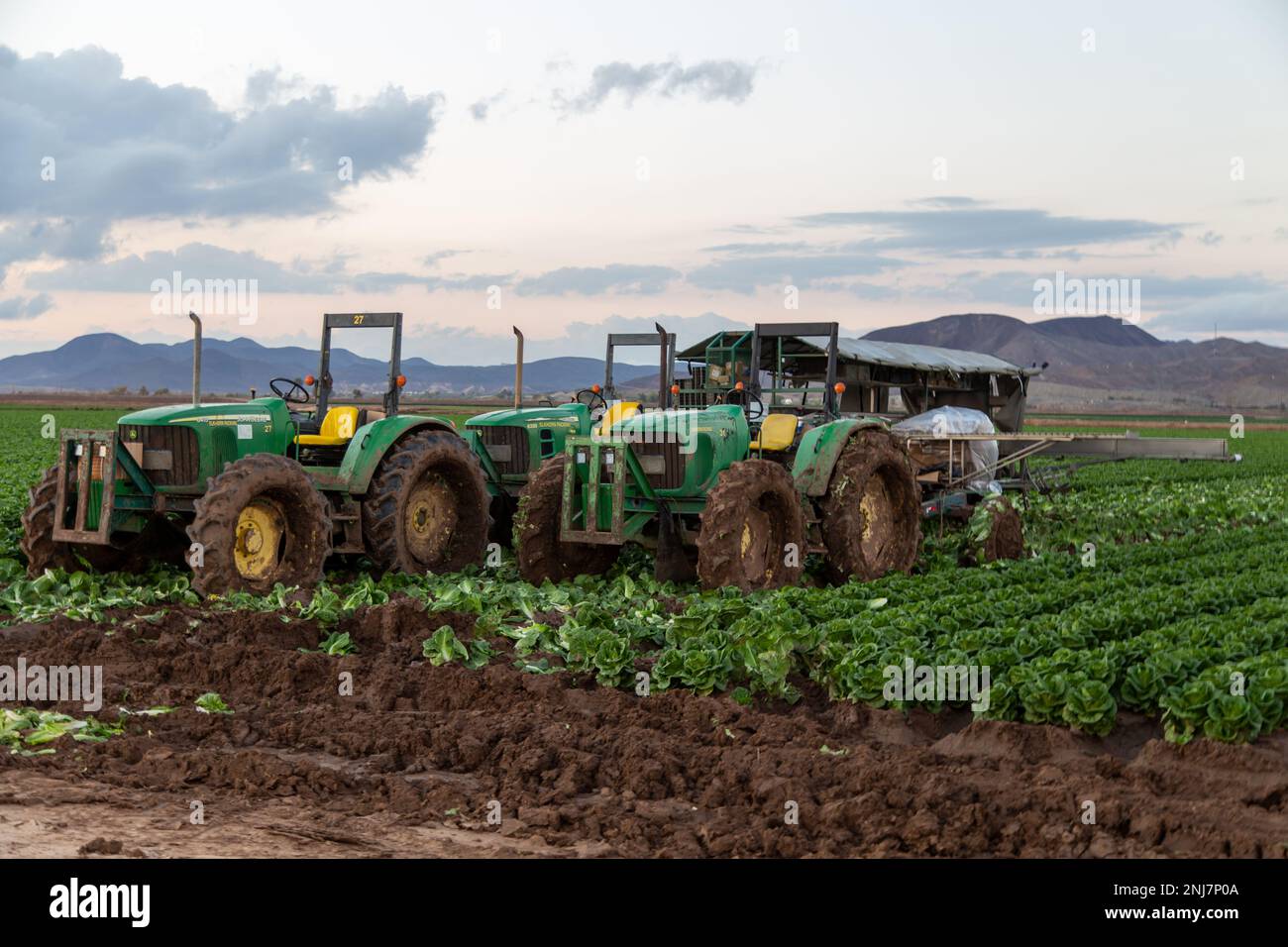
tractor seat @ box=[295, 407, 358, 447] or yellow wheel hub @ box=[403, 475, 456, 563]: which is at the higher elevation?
tractor seat @ box=[295, 407, 358, 447]

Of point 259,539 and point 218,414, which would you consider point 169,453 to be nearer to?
point 218,414

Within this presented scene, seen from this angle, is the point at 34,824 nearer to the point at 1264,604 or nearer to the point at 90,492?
the point at 90,492

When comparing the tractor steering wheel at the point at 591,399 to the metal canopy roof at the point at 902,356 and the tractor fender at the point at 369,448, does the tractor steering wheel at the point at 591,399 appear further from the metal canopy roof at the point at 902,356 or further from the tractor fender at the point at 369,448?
the metal canopy roof at the point at 902,356

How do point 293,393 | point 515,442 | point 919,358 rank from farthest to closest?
point 919,358, point 515,442, point 293,393

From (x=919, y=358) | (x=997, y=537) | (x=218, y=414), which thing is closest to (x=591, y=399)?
(x=218, y=414)

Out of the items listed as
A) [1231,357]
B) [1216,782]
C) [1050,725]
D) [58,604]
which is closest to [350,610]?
[58,604]

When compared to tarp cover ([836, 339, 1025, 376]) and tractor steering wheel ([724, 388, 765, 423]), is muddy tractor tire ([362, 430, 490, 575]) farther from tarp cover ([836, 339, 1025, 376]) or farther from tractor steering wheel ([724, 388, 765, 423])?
tarp cover ([836, 339, 1025, 376])

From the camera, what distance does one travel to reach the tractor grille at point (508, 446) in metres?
13.9

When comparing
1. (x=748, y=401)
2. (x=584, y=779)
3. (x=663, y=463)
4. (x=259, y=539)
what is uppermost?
(x=748, y=401)

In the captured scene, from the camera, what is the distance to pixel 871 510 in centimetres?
1242

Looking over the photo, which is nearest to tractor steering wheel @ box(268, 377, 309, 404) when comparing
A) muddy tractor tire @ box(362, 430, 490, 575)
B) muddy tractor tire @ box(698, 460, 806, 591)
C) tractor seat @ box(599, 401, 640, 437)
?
muddy tractor tire @ box(362, 430, 490, 575)

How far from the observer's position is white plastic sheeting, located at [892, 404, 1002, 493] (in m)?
16.0

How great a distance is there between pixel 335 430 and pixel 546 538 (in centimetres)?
240

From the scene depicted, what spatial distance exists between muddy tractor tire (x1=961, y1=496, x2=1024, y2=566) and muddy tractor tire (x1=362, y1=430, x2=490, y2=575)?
511 centimetres
